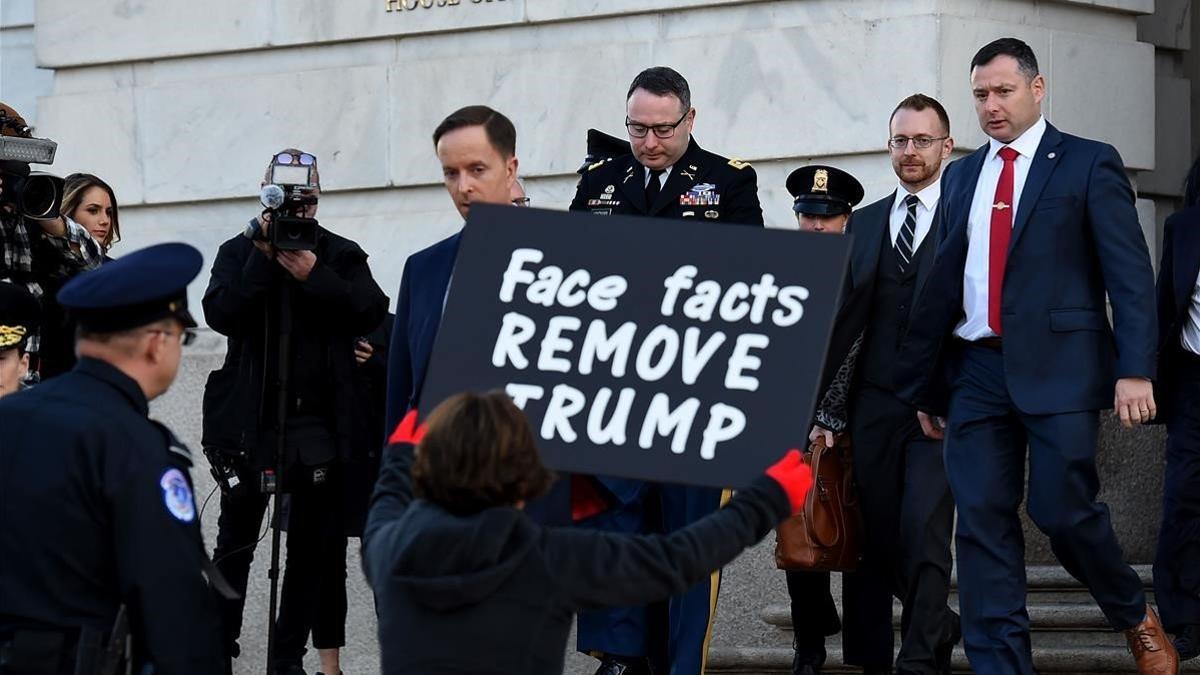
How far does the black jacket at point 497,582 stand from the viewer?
4328 mm

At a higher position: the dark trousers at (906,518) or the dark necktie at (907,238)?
the dark necktie at (907,238)

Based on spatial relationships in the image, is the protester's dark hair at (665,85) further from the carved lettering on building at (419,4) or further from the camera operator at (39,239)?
the carved lettering on building at (419,4)

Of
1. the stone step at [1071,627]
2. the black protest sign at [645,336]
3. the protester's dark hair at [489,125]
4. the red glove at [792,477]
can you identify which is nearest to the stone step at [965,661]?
the stone step at [1071,627]

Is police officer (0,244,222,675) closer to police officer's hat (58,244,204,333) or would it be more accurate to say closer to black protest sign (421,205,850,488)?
police officer's hat (58,244,204,333)

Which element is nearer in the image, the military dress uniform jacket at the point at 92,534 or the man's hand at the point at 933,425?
the military dress uniform jacket at the point at 92,534

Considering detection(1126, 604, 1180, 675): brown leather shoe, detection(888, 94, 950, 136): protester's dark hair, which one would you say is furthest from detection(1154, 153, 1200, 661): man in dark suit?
detection(888, 94, 950, 136): protester's dark hair

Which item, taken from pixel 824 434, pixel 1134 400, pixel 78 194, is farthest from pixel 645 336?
pixel 78 194

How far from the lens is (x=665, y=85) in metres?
7.84

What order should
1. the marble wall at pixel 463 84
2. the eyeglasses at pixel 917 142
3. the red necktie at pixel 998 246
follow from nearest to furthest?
1. the red necktie at pixel 998 246
2. the eyeglasses at pixel 917 142
3. the marble wall at pixel 463 84

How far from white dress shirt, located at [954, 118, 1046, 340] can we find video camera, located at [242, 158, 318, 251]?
241 centimetres

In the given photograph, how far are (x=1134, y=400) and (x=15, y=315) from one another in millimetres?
3617

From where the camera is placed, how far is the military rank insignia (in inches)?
306

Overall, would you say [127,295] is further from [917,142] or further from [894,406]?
[917,142]

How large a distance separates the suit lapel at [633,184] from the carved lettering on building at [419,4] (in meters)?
2.75
